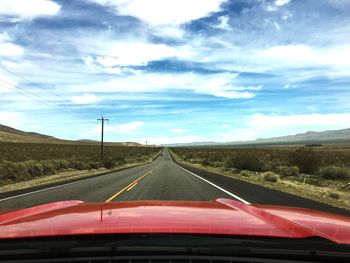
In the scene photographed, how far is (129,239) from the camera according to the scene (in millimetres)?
3418

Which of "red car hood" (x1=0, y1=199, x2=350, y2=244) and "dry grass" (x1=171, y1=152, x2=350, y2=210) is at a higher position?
"red car hood" (x1=0, y1=199, x2=350, y2=244)

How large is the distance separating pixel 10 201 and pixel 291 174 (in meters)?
25.6

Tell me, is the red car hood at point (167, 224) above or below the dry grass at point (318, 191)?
above

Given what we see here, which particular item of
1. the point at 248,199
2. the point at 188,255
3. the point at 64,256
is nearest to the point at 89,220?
the point at 64,256

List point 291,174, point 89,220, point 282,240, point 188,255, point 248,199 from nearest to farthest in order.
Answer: point 188,255, point 282,240, point 89,220, point 248,199, point 291,174

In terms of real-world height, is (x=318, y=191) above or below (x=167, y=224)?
below

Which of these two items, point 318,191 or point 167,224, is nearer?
point 167,224

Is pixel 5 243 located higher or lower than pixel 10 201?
higher

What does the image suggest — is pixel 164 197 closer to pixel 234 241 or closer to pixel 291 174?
pixel 234 241

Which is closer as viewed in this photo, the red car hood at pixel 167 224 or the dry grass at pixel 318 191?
the red car hood at pixel 167 224

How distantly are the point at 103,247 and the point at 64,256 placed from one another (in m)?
0.30

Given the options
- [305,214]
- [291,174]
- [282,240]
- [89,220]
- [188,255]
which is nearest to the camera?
[188,255]

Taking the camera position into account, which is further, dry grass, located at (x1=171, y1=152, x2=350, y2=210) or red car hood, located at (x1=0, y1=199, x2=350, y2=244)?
dry grass, located at (x1=171, y1=152, x2=350, y2=210)

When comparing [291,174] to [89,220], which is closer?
[89,220]
